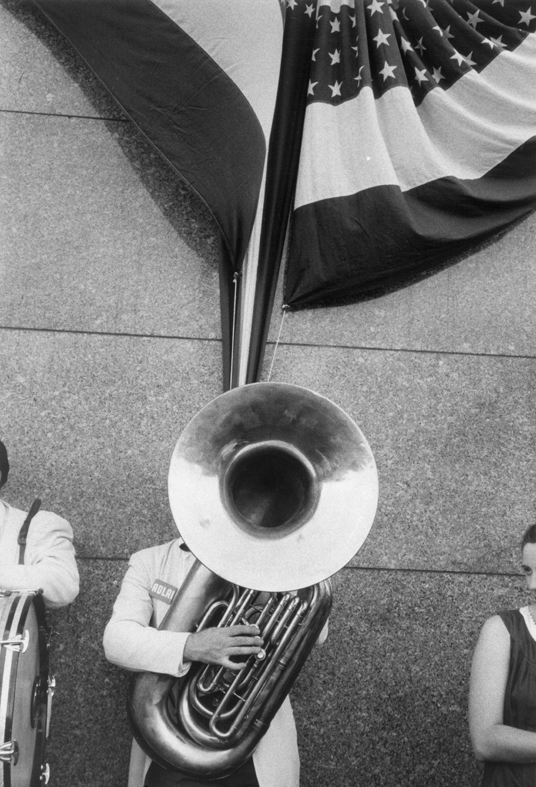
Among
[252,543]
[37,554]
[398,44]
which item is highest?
[398,44]

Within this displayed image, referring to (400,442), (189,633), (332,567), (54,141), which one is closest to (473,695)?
(332,567)

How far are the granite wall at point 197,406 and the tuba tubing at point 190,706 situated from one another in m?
0.93

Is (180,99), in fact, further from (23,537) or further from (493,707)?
(493,707)

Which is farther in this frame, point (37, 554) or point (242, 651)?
point (37, 554)

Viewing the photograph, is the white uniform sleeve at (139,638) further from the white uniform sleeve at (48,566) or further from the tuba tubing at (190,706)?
the white uniform sleeve at (48,566)

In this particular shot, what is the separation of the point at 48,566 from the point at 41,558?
0.08 metres

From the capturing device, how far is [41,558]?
9.85 feet

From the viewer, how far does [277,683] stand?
2.62 meters

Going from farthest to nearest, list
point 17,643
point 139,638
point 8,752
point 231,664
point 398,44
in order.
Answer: point 398,44
point 139,638
point 231,664
point 17,643
point 8,752

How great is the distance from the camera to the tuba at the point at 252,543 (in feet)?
8.27

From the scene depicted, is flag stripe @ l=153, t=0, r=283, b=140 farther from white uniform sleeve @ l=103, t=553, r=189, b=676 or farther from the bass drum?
the bass drum

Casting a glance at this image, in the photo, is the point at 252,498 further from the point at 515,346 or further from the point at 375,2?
the point at 375,2

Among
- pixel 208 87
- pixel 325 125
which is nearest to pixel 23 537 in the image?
pixel 208 87

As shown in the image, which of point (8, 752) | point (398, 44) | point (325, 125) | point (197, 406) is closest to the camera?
point (8, 752)
